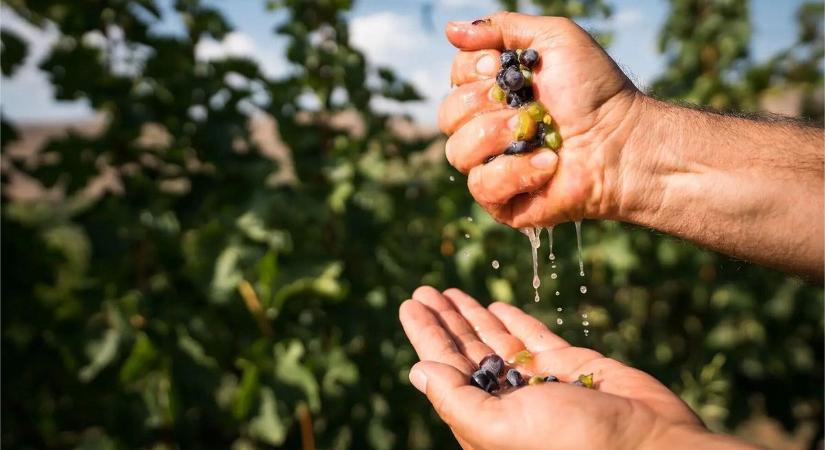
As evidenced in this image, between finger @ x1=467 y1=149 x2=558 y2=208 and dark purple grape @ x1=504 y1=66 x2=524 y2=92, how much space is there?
20 centimetres

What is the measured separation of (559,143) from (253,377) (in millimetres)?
1417

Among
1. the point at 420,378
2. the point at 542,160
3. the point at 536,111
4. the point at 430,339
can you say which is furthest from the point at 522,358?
the point at 536,111

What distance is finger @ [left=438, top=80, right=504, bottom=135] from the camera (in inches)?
78.7

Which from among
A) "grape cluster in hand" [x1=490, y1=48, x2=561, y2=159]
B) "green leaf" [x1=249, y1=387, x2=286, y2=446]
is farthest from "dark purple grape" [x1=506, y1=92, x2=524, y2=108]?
"green leaf" [x1=249, y1=387, x2=286, y2=446]

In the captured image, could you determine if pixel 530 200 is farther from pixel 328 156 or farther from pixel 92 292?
pixel 92 292

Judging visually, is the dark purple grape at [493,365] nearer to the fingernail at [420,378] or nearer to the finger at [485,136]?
the fingernail at [420,378]

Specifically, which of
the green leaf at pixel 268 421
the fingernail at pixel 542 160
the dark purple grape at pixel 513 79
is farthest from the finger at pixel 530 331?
the green leaf at pixel 268 421

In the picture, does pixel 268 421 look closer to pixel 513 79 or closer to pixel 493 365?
pixel 493 365

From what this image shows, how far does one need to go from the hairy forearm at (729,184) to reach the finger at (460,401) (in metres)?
0.75

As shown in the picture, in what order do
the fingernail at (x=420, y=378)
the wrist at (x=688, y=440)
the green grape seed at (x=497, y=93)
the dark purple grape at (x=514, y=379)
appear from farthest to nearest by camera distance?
the green grape seed at (x=497, y=93) → the dark purple grape at (x=514, y=379) → the fingernail at (x=420, y=378) → the wrist at (x=688, y=440)

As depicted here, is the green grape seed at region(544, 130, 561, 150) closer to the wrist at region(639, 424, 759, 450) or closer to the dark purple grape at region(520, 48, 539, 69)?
A: the dark purple grape at region(520, 48, 539, 69)

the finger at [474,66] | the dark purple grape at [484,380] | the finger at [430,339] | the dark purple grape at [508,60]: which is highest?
the dark purple grape at [508,60]

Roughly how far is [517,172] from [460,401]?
0.70 metres

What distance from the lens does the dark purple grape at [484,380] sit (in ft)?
5.77
